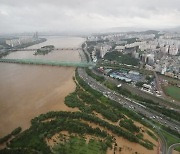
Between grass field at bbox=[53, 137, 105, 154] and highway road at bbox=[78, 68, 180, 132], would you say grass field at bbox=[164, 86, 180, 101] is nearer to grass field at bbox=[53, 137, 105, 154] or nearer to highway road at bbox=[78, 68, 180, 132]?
highway road at bbox=[78, 68, 180, 132]

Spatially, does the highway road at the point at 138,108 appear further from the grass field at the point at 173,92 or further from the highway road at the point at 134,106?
the grass field at the point at 173,92

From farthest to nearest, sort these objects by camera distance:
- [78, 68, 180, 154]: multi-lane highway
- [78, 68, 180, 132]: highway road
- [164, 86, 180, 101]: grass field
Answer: [164, 86, 180, 101]: grass field, [78, 68, 180, 132]: highway road, [78, 68, 180, 154]: multi-lane highway

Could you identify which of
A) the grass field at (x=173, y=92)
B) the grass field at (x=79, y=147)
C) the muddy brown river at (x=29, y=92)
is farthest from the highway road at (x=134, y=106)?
the grass field at (x=79, y=147)

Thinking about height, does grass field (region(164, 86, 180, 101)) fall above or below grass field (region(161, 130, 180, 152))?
above

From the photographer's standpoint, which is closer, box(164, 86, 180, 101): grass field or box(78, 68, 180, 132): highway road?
box(78, 68, 180, 132): highway road

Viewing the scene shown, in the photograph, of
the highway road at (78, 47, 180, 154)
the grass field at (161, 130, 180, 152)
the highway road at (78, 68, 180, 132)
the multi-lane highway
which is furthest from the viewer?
the highway road at (78, 68, 180, 132)

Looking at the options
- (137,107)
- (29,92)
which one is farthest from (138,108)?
(29,92)

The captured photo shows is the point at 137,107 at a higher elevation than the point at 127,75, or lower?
lower

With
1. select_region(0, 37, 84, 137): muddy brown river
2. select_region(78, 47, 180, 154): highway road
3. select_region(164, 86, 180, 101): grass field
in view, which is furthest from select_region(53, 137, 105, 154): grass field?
select_region(164, 86, 180, 101): grass field

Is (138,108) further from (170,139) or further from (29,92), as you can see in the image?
(29,92)
